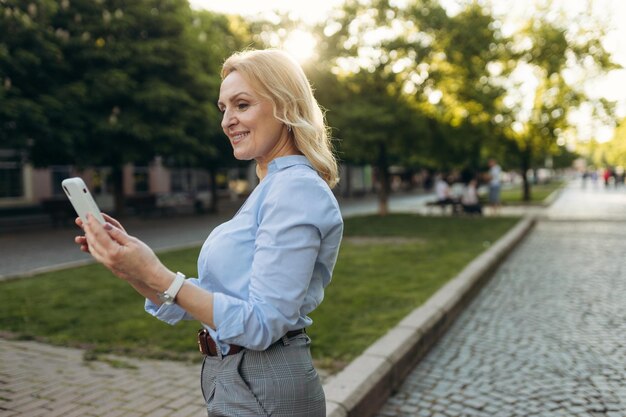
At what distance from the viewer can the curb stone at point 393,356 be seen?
3834mm

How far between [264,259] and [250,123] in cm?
44

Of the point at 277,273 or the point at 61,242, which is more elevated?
the point at 277,273

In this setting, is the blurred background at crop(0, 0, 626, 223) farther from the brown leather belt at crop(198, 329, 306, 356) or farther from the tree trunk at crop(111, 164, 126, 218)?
the brown leather belt at crop(198, 329, 306, 356)

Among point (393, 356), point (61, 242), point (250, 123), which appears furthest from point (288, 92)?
point (61, 242)

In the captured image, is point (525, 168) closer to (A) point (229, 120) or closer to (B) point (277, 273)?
(A) point (229, 120)

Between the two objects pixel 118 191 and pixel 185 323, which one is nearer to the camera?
pixel 185 323

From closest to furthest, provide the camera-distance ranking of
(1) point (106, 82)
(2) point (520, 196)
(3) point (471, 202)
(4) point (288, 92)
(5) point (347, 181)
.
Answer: (4) point (288, 92)
(1) point (106, 82)
(3) point (471, 202)
(2) point (520, 196)
(5) point (347, 181)

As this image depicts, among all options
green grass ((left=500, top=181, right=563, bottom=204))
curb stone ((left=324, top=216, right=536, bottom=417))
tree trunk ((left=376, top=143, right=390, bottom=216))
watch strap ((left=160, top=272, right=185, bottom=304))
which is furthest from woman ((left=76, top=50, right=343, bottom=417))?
green grass ((left=500, top=181, right=563, bottom=204))

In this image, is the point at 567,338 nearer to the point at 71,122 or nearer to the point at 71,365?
the point at 71,365

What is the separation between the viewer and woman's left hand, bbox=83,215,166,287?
137cm

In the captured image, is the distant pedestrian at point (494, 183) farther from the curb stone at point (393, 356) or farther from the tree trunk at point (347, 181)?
the tree trunk at point (347, 181)

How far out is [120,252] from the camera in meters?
1.38

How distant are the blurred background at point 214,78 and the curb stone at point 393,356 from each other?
1123 centimetres

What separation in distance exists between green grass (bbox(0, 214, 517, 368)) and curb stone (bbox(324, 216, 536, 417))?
0.85ft
